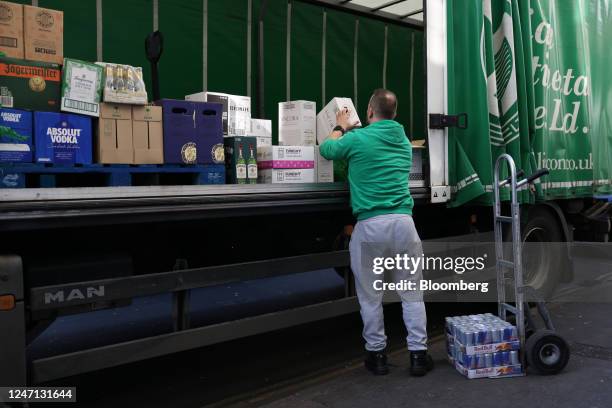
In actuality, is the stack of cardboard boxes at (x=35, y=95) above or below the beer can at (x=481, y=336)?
above

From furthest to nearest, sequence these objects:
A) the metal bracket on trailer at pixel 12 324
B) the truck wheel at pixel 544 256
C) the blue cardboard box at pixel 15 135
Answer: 1. the truck wheel at pixel 544 256
2. the blue cardboard box at pixel 15 135
3. the metal bracket on trailer at pixel 12 324

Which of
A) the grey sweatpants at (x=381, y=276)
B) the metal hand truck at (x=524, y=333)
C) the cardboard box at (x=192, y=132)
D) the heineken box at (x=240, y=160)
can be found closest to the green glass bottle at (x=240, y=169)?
the heineken box at (x=240, y=160)

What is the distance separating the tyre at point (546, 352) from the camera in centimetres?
394

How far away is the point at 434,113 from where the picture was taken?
459 centimetres

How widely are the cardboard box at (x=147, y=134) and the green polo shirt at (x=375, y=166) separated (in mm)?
1169


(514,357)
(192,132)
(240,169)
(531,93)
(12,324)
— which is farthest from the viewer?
(531,93)

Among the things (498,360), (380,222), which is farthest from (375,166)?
(498,360)

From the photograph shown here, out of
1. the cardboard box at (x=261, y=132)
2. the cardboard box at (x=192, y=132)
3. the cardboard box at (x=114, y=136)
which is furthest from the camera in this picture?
the cardboard box at (x=261, y=132)

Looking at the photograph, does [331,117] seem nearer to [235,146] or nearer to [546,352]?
[235,146]

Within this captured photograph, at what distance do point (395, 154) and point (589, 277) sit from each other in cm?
497

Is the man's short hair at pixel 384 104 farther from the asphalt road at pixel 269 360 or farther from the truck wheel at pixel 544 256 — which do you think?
the truck wheel at pixel 544 256

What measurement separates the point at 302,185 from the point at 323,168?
0.40 metres

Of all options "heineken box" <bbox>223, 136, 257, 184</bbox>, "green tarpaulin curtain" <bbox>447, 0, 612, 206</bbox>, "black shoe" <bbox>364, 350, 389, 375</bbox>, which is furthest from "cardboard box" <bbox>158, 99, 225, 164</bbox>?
"green tarpaulin curtain" <bbox>447, 0, 612, 206</bbox>

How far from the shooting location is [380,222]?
396 centimetres
